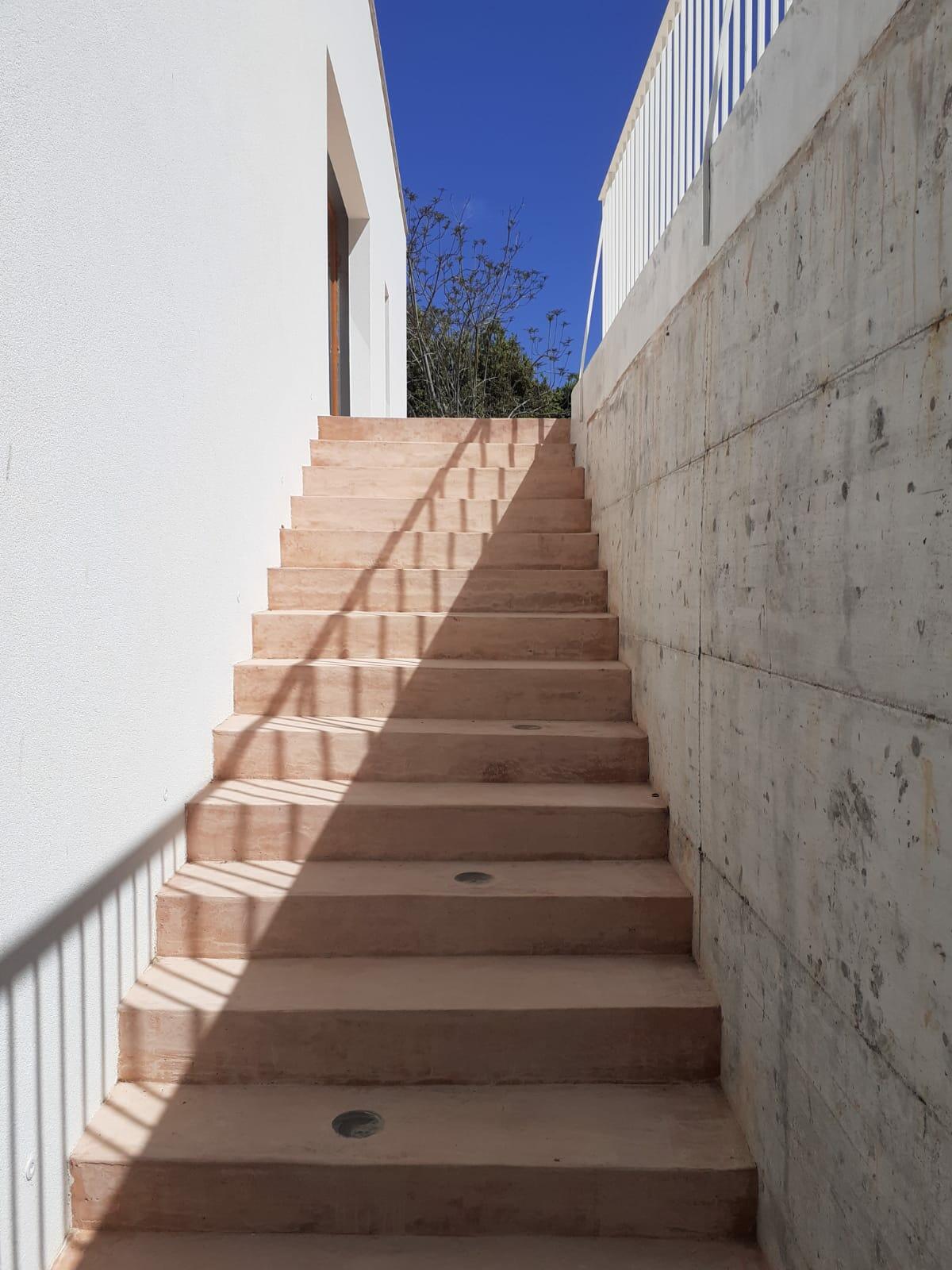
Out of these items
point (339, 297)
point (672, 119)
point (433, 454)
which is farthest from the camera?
point (339, 297)

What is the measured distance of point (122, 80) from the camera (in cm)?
203

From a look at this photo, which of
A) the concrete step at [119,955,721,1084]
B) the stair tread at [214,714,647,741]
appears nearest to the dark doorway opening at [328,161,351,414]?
the stair tread at [214,714,647,741]

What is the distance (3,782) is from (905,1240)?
1.59m

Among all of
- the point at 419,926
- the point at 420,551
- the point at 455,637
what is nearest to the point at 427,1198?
the point at 419,926

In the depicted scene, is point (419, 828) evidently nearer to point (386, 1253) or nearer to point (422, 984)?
point (422, 984)

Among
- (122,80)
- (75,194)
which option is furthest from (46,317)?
(122,80)

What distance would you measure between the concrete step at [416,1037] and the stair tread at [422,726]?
97cm

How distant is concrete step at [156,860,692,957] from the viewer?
2.37 metres

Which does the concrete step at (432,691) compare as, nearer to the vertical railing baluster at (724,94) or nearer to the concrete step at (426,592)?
the concrete step at (426,592)

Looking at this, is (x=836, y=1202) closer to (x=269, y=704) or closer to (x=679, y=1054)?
(x=679, y=1054)

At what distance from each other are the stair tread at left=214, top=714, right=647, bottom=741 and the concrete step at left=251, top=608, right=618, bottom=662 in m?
0.39

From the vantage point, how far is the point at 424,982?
88.4 inches

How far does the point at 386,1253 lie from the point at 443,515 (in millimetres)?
3089

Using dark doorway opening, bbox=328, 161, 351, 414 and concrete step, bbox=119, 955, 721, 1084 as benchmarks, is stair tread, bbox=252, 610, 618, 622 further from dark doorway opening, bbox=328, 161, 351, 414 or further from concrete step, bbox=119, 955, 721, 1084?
dark doorway opening, bbox=328, 161, 351, 414
